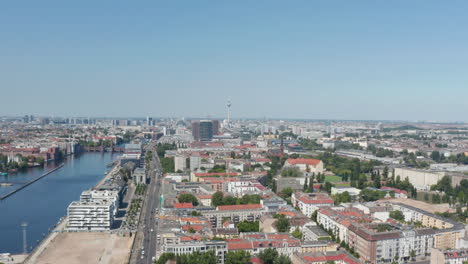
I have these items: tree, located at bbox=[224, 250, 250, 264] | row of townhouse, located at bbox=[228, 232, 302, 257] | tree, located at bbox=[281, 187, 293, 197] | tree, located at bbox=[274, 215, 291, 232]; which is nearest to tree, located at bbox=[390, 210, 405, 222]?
tree, located at bbox=[274, 215, 291, 232]

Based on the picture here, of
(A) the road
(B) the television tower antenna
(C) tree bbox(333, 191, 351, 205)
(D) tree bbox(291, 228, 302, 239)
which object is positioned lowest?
(B) the television tower antenna

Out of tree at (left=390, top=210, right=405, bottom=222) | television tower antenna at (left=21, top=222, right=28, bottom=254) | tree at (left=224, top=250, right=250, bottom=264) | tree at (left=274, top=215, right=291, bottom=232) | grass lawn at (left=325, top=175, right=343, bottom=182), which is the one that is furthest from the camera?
grass lawn at (left=325, top=175, right=343, bottom=182)

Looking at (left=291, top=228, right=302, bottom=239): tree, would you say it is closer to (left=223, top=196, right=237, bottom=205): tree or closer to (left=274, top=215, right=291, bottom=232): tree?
(left=274, top=215, right=291, bottom=232): tree

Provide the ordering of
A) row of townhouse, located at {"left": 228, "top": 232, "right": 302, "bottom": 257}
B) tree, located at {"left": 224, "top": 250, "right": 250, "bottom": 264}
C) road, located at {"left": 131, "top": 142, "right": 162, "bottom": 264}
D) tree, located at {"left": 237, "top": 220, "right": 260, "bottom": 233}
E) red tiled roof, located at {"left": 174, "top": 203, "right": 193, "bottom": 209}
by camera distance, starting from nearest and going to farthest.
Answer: tree, located at {"left": 224, "top": 250, "right": 250, "bottom": 264} → row of townhouse, located at {"left": 228, "top": 232, "right": 302, "bottom": 257} → road, located at {"left": 131, "top": 142, "right": 162, "bottom": 264} → tree, located at {"left": 237, "top": 220, "right": 260, "bottom": 233} → red tiled roof, located at {"left": 174, "top": 203, "right": 193, "bottom": 209}

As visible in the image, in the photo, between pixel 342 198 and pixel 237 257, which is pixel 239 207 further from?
pixel 342 198

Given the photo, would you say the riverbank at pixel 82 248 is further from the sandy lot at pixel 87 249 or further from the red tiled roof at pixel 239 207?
the red tiled roof at pixel 239 207

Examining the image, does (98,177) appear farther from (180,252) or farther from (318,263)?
(318,263)
